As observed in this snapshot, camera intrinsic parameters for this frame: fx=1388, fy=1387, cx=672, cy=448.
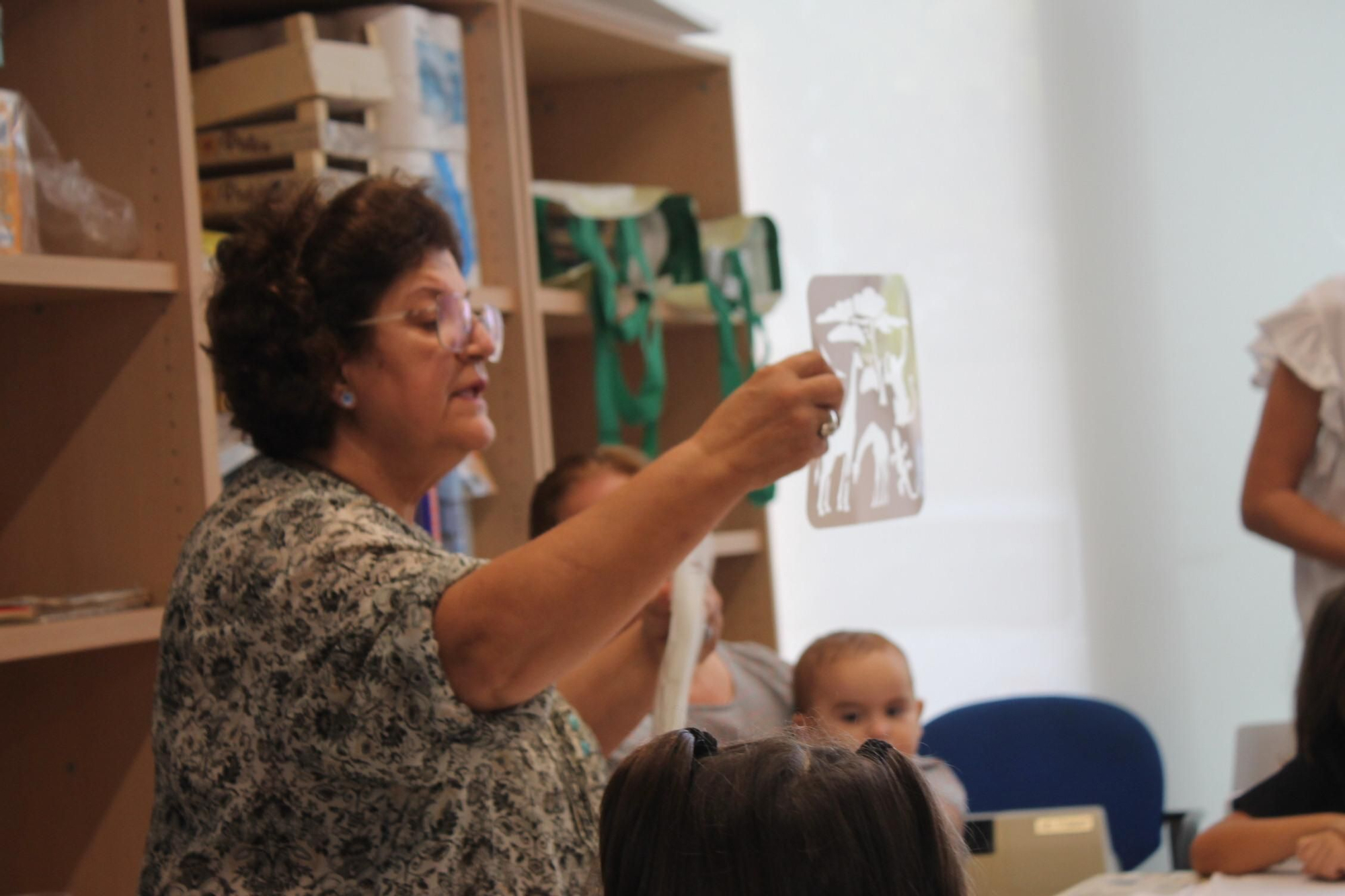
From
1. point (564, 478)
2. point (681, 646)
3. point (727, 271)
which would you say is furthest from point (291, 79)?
point (681, 646)

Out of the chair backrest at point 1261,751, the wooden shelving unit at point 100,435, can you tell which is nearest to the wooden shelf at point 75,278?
the wooden shelving unit at point 100,435

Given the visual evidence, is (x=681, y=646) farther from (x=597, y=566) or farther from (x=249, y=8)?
(x=249, y=8)

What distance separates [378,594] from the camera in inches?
43.3

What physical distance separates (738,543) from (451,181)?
910mm

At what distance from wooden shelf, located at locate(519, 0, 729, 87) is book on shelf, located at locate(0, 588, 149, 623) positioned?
4.00ft

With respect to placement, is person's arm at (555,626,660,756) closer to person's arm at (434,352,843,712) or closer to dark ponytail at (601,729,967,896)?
person's arm at (434,352,843,712)

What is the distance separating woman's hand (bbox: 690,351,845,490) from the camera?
3.67 feet

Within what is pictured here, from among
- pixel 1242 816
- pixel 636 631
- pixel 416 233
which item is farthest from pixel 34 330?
pixel 1242 816

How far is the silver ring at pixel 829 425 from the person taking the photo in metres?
1.16

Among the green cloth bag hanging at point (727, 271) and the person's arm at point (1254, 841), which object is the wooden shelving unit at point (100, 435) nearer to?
the green cloth bag hanging at point (727, 271)

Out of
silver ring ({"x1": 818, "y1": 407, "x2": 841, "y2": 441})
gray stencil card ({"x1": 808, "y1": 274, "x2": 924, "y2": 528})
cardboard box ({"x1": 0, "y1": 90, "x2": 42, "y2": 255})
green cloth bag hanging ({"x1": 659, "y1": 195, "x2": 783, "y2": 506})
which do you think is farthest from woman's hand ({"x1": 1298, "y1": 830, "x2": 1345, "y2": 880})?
cardboard box ({"x1": 0, "y1": 90, "x2": 42, "y2": 255})

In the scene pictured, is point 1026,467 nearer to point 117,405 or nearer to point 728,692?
point 728,692

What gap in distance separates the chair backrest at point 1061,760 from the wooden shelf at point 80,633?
135 cm

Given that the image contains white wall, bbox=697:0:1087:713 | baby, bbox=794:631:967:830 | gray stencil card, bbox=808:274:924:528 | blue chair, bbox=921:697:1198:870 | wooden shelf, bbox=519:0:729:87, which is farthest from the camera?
white wall, bbox=697:0:1087:713
